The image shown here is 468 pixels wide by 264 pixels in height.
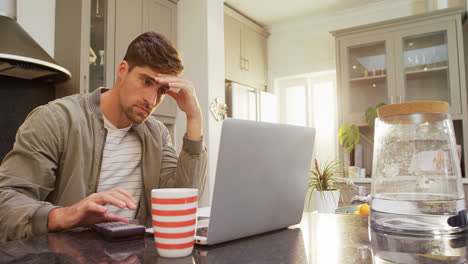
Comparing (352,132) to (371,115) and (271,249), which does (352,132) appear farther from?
(271,249)

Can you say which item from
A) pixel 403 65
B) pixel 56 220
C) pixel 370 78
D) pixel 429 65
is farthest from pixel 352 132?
pixel 56 220

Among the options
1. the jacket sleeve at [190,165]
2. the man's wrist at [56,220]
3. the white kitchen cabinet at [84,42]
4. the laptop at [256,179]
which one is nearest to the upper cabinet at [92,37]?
the white kitchen cabinet at [84,42]

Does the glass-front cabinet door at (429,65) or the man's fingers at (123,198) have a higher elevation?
the glass-front cabinet door at (429,65)

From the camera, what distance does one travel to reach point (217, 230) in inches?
22.4

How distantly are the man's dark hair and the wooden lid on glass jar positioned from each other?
0.72 m

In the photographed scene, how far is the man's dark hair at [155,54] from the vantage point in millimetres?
1144

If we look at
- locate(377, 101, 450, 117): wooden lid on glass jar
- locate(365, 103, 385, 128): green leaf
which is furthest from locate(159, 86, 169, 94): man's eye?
locate(365, 103, 385, 128): green leaf

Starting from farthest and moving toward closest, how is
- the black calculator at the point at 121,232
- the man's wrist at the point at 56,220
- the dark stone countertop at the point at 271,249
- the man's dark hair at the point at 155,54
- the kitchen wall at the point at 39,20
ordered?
the kitchen wall at the point at 39,20 → the man's dark hair at the point at 155,54 → the man's wrist at the point at 56,220 → the black calculator at the point at 121,232 → the dark stone countertop at the point at 271,249

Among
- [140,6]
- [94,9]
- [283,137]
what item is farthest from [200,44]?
[283,137]

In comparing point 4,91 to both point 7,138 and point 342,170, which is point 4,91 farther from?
point 342,170

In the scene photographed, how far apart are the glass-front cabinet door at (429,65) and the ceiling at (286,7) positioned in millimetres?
785

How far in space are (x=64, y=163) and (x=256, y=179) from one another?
707mm

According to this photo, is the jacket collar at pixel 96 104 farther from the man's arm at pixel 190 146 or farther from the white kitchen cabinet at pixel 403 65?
the white kitchen cabinet at pixel 403 65

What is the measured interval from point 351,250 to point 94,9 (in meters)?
2.46
